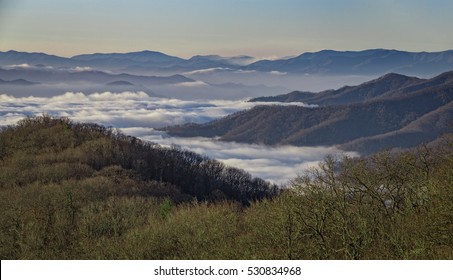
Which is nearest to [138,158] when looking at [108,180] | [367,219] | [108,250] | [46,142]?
[46,142]

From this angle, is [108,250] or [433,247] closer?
[433,247]

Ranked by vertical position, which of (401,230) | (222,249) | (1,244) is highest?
(401,230)

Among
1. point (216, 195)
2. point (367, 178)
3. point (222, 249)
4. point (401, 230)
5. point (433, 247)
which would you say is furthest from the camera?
point (216, 195)

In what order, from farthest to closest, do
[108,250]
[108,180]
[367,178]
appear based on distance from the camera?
Result: [108,180], [108,250], [367,178]

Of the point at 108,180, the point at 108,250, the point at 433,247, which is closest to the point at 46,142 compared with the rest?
the point at 108,180

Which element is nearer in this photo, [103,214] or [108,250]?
[108,250]

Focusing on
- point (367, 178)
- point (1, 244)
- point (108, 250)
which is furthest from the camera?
point (1, 244)

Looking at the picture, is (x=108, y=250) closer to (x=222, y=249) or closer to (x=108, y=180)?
(x=222, y=249)

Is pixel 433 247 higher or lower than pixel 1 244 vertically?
higher

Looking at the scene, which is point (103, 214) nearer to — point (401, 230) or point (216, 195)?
point (401, 230)
